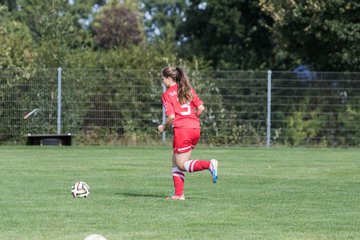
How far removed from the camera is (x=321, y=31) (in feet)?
99.3

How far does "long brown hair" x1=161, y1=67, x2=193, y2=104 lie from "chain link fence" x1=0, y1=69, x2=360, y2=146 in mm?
14855

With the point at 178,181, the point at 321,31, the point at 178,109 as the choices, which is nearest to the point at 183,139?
the point at 178,109

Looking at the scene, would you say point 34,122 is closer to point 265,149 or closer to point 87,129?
point 87,129

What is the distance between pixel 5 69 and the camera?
2666cm

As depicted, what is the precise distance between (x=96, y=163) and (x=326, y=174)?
4883 millimetres

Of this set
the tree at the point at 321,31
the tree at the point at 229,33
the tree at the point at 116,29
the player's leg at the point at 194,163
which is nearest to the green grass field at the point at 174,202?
the player's leg at the point at 194,163

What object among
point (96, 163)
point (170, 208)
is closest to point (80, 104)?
point (96, 163)

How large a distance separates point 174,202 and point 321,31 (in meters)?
19.8

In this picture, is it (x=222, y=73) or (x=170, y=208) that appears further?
(x=222, y=73)

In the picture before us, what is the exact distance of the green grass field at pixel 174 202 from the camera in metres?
8.80

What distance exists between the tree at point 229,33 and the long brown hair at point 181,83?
2661 centimetres

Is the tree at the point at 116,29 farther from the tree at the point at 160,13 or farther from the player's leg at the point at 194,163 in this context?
the player's leg at the point at 194,163

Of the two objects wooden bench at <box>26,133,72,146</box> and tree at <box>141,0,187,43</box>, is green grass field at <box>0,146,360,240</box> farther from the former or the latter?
tree at <box>141,0,187,43</box>

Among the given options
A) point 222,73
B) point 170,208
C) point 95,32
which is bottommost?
point 170,208
